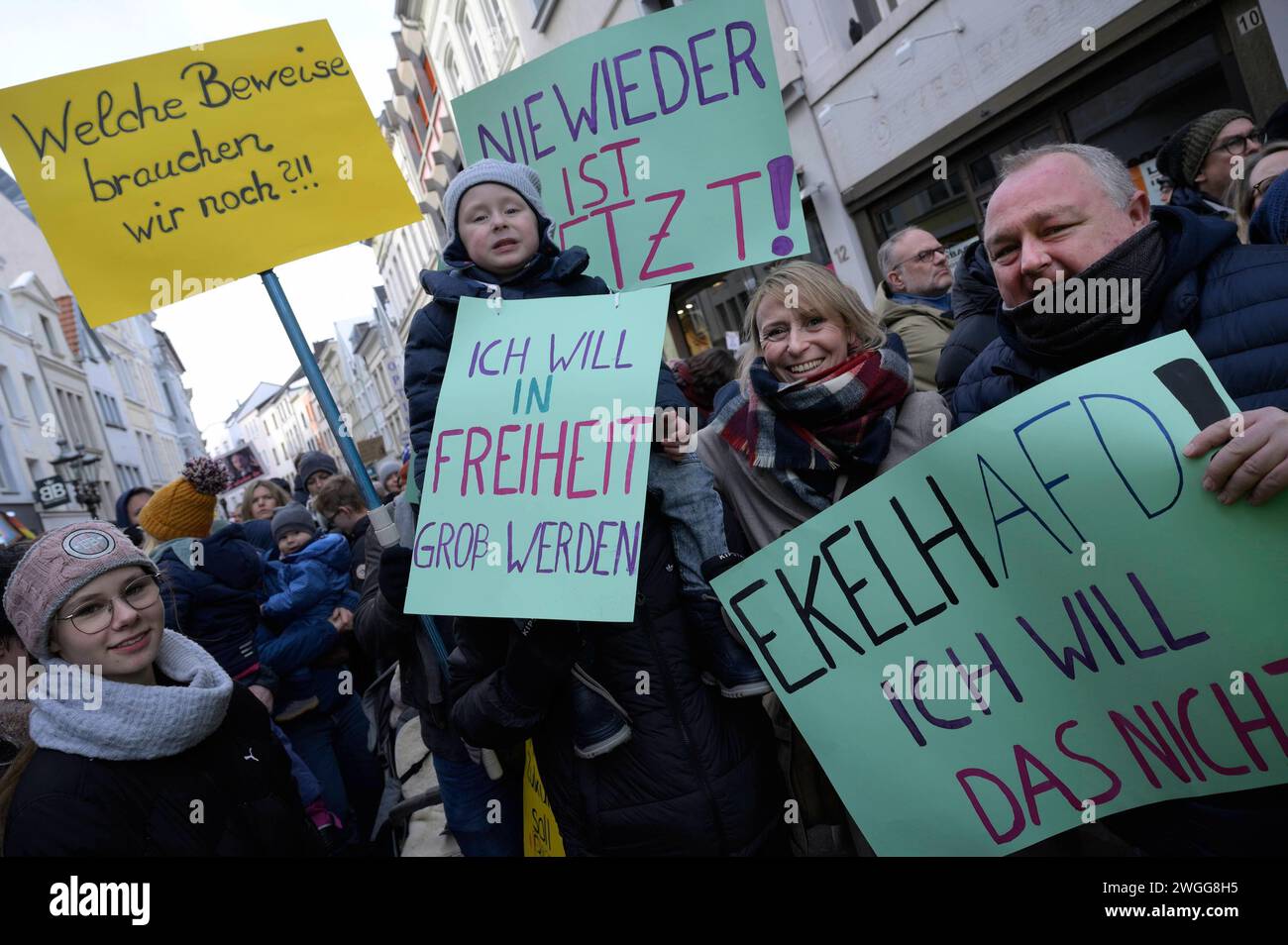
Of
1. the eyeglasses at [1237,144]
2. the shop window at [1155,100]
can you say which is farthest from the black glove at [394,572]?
the shop window at [1155,100]

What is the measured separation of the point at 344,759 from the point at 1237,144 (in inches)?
181

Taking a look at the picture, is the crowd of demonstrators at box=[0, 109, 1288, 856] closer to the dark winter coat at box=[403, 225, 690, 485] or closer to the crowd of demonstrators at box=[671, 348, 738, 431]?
the dark winter coat at box=[403, 225, 690, 485]

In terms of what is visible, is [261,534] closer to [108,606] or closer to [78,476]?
[108,606]

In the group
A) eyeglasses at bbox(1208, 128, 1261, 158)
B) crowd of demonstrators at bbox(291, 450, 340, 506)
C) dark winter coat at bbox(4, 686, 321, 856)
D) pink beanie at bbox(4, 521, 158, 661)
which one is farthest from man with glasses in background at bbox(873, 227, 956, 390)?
crowd of demonstrators at bbox(291, 450, 340, 506)

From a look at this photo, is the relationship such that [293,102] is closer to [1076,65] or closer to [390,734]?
[390,734]

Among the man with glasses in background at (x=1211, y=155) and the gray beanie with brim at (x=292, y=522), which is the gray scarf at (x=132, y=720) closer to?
the gray beanie with brim at (x=292, y=522)

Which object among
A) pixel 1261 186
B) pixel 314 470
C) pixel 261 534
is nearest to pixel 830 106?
pixel 314 470

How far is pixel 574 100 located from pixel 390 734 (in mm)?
2451

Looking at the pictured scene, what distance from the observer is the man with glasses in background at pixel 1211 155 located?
3201 mm

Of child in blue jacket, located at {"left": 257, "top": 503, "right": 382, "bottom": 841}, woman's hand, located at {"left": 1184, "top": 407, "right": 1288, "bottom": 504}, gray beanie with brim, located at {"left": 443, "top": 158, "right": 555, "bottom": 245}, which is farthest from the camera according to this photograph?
child in blue jacket, located at {"left": 257, "top": 503, "right": 382, "bottom": 841}

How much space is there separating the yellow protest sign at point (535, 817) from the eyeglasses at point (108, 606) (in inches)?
38.5

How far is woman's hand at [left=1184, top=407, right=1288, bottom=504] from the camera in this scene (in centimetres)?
111

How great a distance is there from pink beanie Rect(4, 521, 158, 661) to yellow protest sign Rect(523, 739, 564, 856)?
1083 mm

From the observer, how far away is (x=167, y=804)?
1.58m
